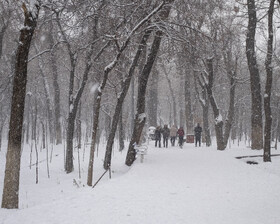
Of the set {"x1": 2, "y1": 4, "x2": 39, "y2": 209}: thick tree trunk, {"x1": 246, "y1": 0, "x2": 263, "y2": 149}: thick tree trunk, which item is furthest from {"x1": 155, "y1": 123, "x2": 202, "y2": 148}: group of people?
{"x1": 2, "y1": 4, "x2": 39, "y2": 209}: thick tree trunk

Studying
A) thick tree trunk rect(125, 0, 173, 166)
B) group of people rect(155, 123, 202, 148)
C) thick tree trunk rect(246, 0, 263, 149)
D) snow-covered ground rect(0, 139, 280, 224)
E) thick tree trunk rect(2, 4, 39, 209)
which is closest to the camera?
snow-covered ground rect(0, 139, 280, 224)

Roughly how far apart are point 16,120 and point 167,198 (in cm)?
435

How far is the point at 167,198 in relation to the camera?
7055 mm

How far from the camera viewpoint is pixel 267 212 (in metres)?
6.19

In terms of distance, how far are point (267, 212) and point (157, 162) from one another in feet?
20.8

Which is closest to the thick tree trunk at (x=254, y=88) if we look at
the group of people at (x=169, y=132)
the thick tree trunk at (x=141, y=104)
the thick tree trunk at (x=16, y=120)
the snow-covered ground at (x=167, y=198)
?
the snow-covered ground at (x=167, y=198)

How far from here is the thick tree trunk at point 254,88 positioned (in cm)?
1508

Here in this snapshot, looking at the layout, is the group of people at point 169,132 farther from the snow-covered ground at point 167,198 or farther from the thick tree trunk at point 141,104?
the thick tree trunk at point 141,104

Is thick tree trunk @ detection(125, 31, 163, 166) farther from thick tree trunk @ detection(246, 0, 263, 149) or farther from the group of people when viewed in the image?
the group of people

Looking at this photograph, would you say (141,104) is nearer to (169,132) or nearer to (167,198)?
Answer: (167,198)

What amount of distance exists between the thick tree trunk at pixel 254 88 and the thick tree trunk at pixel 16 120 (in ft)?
40.0

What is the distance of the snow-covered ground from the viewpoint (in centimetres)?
572

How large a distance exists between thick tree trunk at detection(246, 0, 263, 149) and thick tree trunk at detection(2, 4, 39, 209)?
40.0 ft

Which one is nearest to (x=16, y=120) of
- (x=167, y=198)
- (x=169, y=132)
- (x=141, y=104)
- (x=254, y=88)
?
(x=167, y=198)
